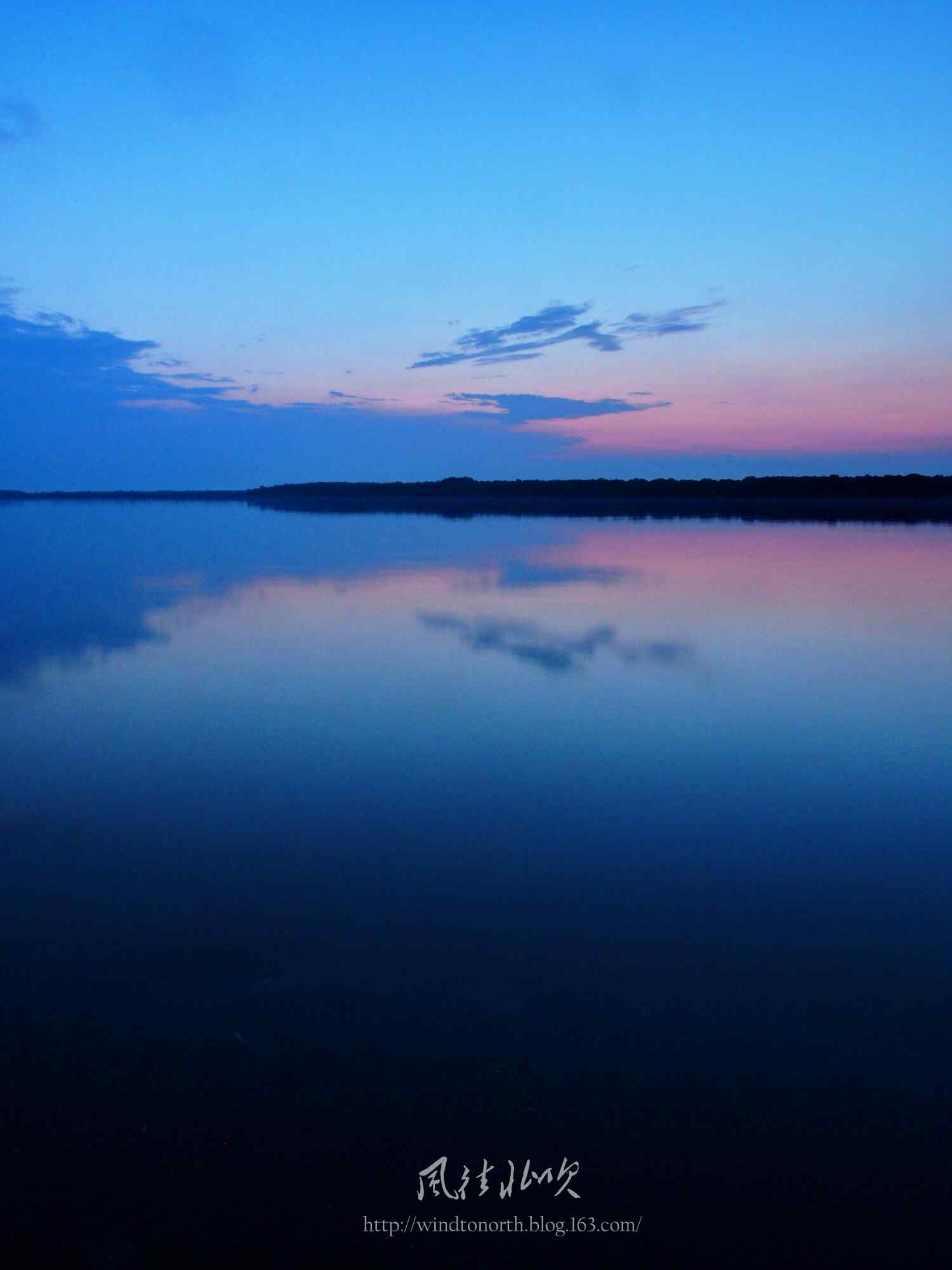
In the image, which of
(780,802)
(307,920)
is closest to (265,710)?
(307,920)

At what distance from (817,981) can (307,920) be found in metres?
2.61

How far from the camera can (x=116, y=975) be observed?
3.86 meters

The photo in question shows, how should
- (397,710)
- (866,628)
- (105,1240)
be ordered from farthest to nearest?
(866,628)
(397,710)
(105,1240)

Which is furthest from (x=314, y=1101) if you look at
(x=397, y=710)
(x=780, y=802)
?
(x=397, y=710)

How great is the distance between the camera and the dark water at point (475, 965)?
2.73 m

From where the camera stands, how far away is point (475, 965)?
3.96 m

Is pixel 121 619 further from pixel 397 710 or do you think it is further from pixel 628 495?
pixel 628 495

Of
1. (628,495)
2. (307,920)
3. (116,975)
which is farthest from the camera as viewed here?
(628,495)

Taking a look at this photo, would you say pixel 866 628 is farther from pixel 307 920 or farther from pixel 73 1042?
pixel 73 1042

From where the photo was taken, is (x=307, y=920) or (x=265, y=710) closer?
(x=307, y=920)

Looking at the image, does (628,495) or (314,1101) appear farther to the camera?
(628,495)

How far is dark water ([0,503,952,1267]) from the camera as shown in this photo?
2.73 m

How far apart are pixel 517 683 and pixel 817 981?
6.11 meters

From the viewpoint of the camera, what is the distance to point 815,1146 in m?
2.93
